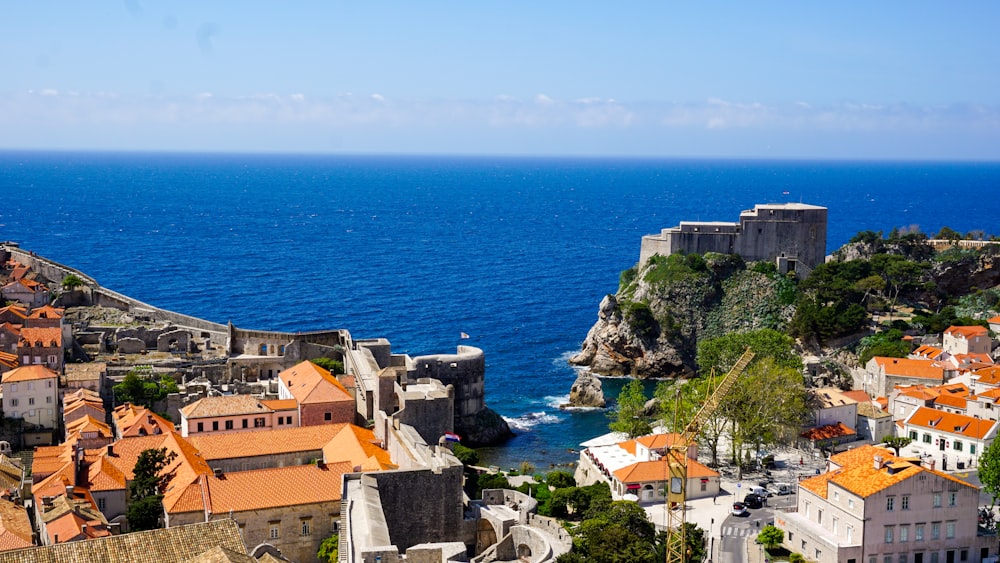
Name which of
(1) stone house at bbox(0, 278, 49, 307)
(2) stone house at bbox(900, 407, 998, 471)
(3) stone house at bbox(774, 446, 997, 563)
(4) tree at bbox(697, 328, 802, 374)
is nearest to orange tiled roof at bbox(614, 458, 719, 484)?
(3) stone house at bbox(774, 446, 997, 563)

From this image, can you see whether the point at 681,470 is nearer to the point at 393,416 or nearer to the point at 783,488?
the point at 783,488

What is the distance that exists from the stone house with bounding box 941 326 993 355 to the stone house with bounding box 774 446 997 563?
24.5 m

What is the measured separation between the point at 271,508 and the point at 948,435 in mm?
31676

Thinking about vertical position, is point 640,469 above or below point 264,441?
below

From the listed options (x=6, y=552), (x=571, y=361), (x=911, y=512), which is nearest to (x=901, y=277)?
(x=571, y=361)

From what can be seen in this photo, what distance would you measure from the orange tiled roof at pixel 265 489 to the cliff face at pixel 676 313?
127ft

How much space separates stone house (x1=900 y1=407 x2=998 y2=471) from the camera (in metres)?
48.1

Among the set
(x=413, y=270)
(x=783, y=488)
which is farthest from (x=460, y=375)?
(x=413, y=270)

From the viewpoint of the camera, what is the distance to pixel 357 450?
42719mm

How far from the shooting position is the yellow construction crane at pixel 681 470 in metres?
36.8

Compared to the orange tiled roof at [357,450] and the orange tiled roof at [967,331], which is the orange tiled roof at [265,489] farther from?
the orange tiled roof at [967,331]

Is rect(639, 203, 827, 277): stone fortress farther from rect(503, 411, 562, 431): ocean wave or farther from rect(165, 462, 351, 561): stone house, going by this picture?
rect(165, 462, 351, 561): stone house

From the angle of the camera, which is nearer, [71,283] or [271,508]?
[271,508]

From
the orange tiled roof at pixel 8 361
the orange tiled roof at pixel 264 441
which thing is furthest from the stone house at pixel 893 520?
the orange tiled roof at pixel 8 361
